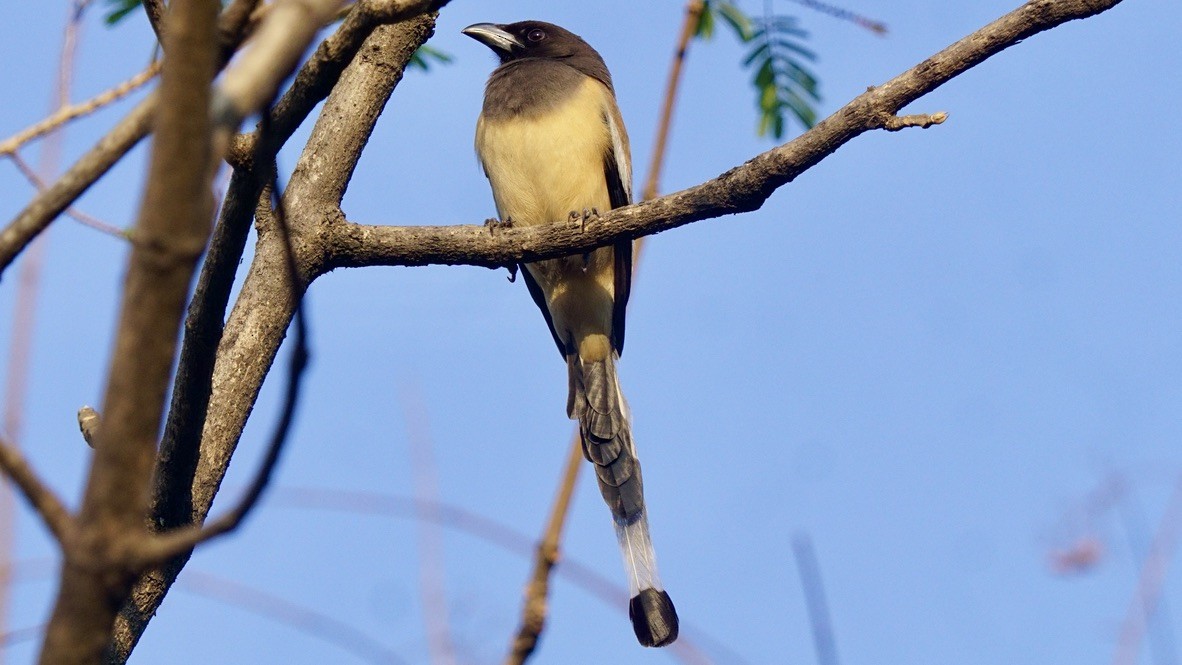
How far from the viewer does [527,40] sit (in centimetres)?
745

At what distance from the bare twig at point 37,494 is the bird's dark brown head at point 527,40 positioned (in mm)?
6186

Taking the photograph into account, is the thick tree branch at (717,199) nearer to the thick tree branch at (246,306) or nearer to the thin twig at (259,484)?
the thick tree branch at (246,306)

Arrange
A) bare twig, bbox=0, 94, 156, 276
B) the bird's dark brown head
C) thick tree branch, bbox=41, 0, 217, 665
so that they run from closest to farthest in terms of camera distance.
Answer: thick tree branch, bbox=41, 0, 217, 665 → bare twig, bbox=0, 94, 156, 276 → the bird's dark brown head

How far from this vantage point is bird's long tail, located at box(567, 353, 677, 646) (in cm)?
388

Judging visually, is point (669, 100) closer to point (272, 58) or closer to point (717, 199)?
point (717, 199)

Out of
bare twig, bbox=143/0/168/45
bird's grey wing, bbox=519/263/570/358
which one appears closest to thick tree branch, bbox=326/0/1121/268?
bare twig, bbox=143/0/168/45

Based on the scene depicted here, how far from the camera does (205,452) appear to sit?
3285 mm

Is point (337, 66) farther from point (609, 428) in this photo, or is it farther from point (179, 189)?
point (609, 428)

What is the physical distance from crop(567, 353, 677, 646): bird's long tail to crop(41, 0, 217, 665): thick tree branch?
264 cm

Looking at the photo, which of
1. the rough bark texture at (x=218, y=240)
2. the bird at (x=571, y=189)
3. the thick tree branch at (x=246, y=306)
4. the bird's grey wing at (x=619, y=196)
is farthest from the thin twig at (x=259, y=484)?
the bird's grey wing at (x=619, y=196)

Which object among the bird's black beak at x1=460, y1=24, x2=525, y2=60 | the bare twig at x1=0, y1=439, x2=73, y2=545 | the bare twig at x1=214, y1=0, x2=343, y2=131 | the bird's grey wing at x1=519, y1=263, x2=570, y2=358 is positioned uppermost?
the bird's black beak at x1=460, y1=24, x2=525, y2=60

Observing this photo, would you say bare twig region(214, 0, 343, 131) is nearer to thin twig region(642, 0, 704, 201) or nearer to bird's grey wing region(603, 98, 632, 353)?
thin twig region(642, 0, 704, 201)

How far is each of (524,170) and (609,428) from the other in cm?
142

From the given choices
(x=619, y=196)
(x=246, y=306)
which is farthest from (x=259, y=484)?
(x=619, y=196)
